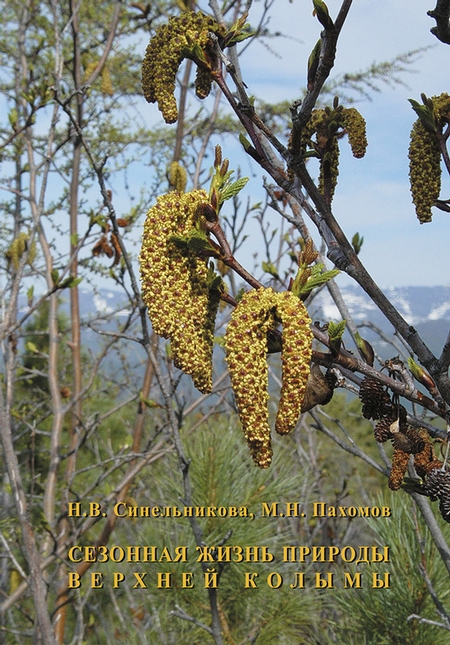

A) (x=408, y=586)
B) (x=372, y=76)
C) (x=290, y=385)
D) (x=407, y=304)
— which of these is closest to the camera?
(x=290, y=385)

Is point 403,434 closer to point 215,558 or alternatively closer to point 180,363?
point 180,363

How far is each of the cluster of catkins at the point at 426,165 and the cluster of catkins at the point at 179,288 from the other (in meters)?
0.47

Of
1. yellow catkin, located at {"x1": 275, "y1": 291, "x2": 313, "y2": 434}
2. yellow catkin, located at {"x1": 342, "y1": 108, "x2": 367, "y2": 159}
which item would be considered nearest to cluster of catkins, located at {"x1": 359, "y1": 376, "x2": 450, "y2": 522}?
yellow catkin, located at {"x1": 275, "y1": 291, "x2": 313, "y2": 434}

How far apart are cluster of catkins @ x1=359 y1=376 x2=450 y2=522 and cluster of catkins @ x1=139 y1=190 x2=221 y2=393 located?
0.32 m

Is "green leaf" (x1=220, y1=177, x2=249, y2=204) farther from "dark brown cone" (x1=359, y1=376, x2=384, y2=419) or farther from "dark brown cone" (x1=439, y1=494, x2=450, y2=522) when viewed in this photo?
"dark brown cone" (x1=439, y1=494, x2=450, y2=522)

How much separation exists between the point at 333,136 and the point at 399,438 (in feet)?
2.08

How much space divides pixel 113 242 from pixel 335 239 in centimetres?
265

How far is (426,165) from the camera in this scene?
3.80ft

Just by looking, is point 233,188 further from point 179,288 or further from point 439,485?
point 439,485

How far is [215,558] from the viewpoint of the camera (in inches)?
112

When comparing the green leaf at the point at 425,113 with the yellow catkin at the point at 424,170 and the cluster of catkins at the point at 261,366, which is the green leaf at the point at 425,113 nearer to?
the yellow catkin at the point at 424,170

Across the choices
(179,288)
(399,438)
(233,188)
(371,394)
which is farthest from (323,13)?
(399,438)

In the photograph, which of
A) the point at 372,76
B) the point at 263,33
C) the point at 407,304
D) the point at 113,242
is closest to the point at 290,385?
the point at 113,242

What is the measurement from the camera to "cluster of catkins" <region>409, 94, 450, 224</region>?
3.77 ft
